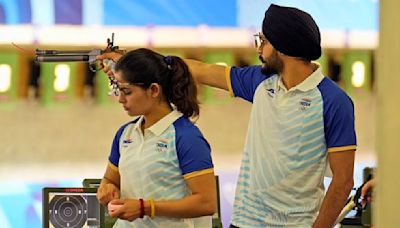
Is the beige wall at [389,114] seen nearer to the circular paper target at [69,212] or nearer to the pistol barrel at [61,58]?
the pistol barrel at [61,58]

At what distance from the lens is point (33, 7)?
14.5 feet

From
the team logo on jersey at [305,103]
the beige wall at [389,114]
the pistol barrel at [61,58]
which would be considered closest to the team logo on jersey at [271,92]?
the team logo on jersey at [305,103]

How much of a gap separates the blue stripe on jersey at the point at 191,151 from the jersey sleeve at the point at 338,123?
0.34 metres

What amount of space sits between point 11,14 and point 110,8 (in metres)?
0.53


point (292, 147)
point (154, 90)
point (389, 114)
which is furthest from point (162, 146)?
point (389, 114)

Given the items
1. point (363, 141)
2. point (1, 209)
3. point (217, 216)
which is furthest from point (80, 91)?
point (363, 141)

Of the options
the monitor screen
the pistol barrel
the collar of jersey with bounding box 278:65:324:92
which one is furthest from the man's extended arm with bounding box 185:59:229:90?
the monitor screen

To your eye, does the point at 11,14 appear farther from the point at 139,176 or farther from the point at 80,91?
the point at 139,176

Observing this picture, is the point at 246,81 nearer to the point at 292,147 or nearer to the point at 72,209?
the point at 292,147

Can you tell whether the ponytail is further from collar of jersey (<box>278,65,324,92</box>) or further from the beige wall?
the beige wall

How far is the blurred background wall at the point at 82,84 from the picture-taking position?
4.41m

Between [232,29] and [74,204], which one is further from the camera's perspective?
[232,29]

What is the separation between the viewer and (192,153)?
→ 86.7 inches

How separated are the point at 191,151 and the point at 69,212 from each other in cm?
168
